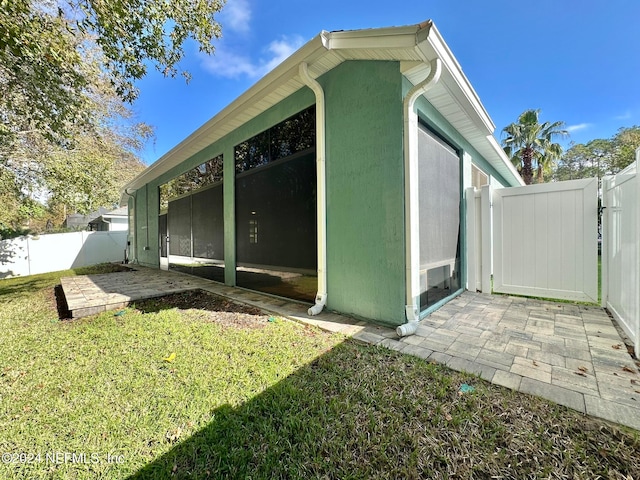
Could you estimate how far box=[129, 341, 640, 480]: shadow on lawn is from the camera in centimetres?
128

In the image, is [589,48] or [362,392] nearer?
[362,392]

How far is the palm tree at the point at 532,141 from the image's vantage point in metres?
13.3

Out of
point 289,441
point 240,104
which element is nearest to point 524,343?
point 289,441

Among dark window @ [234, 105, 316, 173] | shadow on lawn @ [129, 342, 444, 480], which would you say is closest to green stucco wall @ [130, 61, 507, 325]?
dark window @ [234, 105, 316, 173]

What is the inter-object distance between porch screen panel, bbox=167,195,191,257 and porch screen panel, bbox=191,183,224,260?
0.41 m

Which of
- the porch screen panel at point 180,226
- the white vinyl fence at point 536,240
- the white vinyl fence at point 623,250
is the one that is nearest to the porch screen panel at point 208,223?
the porch screen panel at point 180,226

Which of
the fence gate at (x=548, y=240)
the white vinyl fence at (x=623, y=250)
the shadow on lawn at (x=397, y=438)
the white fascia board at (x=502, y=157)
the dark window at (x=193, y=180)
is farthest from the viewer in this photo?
the dark window at (x=193, y=180)

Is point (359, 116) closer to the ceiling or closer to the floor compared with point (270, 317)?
closer to the ceiling

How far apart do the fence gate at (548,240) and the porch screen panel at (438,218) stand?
32.3 inches

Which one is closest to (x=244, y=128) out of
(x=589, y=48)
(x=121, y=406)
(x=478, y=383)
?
(x=121, y=406)

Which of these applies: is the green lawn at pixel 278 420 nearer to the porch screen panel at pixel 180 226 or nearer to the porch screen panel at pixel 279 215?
the porch screen panel at pixel 279 215

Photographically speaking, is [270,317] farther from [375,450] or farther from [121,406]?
[375,450]

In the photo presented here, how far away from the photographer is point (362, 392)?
6.14 feet

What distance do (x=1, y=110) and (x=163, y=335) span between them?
5896 mm
